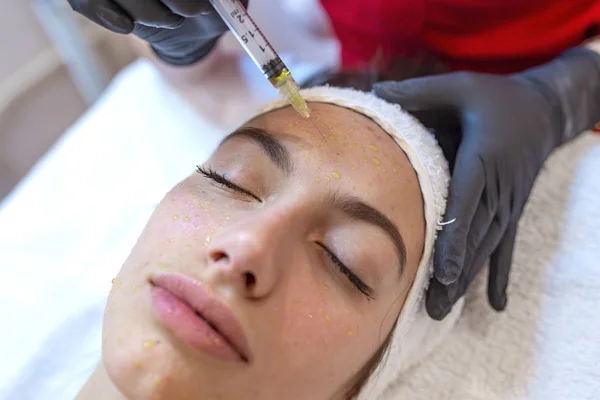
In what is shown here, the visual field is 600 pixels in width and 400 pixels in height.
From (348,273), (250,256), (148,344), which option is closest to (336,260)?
(348,273)

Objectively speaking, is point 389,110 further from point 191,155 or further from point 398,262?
point 191,155

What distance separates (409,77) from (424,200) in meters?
0.33

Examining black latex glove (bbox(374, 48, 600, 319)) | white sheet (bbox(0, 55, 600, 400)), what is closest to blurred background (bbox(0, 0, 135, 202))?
white sheet (bbox(0, 55, 600, 400))

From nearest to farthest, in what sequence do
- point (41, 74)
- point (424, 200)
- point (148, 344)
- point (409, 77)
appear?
point (148, 344), point (424, 200), point (409, 77), point (41, 74)

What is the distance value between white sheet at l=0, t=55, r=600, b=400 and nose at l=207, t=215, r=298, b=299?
16.7 inches

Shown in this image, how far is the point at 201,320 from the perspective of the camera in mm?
663

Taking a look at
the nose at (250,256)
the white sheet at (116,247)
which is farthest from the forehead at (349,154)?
the white sheet at (116,247)

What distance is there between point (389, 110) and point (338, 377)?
431 millimetres

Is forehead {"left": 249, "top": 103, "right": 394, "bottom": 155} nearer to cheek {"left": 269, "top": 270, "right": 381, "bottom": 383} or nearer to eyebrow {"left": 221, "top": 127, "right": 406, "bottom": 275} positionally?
eyebrow {"left": 221, "top": 127, "right": 406, "bottom": 275}

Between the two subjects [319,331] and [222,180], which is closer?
[319,331]

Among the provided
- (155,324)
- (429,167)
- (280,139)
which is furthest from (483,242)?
(155,324)

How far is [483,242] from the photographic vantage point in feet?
3.15

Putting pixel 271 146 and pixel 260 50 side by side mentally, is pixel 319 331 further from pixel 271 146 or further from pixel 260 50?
pixel 260 50

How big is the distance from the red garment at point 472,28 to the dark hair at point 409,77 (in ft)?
0.13
